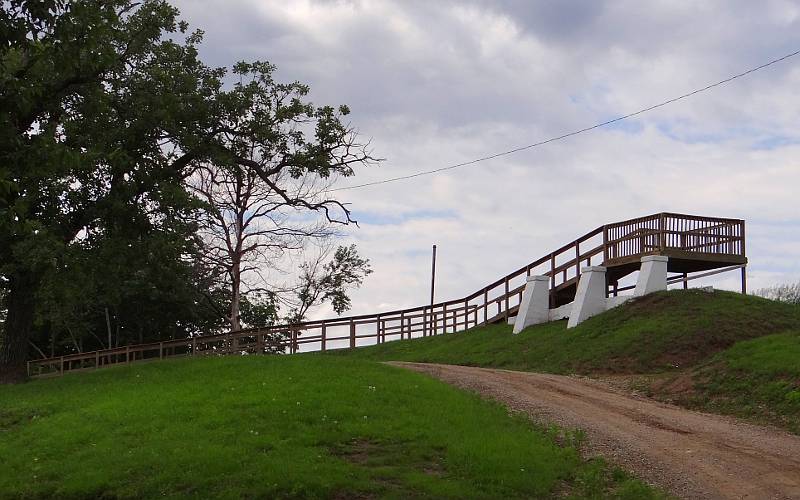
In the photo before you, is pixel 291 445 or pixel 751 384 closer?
pixel 291 445

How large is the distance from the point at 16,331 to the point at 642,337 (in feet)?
53.4

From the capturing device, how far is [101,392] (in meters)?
17.2

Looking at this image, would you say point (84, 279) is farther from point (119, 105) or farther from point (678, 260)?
point (678, 260)

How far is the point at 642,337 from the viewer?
74.3ft

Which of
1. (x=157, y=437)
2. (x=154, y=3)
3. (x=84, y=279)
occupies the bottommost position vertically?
(x=157, y=437)

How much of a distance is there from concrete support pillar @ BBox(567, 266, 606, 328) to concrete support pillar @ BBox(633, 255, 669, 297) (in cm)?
123

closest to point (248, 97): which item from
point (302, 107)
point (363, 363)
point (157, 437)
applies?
point (302, 107)

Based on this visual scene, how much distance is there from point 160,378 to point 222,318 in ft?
97.0

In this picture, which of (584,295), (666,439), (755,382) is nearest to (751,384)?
(755,382)

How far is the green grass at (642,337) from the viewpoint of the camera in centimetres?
2153

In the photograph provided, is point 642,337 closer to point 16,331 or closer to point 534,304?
point 534,304

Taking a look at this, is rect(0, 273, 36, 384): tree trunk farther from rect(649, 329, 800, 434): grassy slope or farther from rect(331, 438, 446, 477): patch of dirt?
rect(649, 329, 800, 434): grassy slope

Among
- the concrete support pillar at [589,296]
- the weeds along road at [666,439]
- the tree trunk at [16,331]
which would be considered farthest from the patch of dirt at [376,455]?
the concrete support pillar at [589,296]

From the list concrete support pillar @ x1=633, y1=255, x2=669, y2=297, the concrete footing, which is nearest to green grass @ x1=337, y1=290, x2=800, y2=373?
concrete support pillar @ x1=633, y1=255, x2=669, y2=297
